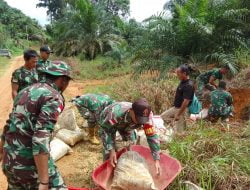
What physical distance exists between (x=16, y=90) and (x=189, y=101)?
255cm

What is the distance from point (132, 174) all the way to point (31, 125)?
4.39 ft

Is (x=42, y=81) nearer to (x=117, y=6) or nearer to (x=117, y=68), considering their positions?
(x=117, y=68)

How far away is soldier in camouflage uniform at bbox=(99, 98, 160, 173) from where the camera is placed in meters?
3.08

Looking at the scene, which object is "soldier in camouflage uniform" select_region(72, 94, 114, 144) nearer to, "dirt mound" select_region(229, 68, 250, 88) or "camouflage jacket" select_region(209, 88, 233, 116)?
"camouflage jacket" select_region(209, 88, 233, 116)

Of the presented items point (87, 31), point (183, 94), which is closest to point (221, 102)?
point (183, 94)

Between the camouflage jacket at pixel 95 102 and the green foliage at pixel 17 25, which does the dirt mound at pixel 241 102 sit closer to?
the camouflage jacket at pixel 95 102

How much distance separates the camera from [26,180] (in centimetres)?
249

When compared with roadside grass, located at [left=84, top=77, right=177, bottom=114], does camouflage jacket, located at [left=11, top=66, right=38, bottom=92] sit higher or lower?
higher

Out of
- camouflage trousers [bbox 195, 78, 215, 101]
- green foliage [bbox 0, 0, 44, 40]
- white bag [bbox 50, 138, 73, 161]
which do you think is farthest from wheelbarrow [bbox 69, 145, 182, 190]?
green foliage [bbox 0, 0, 44, 40]

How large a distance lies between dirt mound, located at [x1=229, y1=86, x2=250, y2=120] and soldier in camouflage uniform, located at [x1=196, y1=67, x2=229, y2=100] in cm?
81

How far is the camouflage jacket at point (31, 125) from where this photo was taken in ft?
7.38

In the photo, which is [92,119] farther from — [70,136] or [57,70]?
[57,70]

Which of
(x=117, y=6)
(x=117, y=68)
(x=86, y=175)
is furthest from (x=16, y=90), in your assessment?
(x=117, y=6)

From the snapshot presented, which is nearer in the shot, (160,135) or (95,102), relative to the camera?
(95,102)
